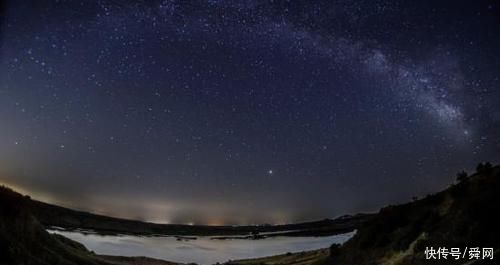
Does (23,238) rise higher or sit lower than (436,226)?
lower

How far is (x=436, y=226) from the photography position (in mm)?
22031

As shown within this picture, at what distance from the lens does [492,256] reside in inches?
583

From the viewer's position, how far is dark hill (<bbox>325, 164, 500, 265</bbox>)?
1891cm

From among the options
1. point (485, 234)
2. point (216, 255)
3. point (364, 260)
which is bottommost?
point (216, 255)

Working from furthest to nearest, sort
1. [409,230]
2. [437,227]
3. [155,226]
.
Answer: [155,226]
[409,230]
[437,227]

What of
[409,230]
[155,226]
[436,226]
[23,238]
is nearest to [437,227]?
[436,226]

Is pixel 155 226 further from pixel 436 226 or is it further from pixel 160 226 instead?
pixel 436 226

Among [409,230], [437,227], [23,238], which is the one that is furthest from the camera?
[23,238]

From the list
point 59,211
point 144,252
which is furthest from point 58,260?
point 59,211

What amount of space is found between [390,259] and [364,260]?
4035mm

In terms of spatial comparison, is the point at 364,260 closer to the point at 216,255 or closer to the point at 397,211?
the point at 397,211

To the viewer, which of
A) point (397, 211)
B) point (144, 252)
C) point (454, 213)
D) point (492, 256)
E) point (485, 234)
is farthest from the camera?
point (144, 252)

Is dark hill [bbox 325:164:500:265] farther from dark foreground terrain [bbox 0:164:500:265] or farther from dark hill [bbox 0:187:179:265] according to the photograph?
dark hill [bbox 0:187:179:265]

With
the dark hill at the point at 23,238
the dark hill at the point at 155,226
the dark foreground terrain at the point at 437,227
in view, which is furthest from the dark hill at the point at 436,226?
the dark hill at the point at 155,226
